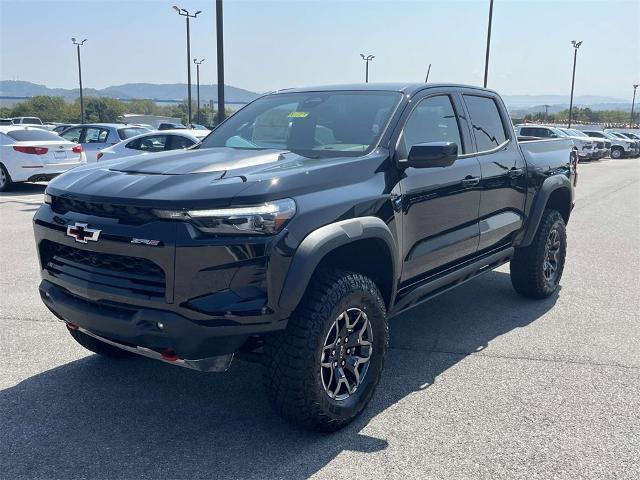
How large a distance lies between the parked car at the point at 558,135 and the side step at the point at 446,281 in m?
20.9

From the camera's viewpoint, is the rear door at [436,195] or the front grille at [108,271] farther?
the rear door at [436,195]

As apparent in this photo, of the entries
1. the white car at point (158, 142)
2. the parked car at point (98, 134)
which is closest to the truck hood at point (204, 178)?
the white car at point (158, 142)

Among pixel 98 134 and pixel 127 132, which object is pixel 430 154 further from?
pixel 98 134

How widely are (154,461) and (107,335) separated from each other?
0.66 meters

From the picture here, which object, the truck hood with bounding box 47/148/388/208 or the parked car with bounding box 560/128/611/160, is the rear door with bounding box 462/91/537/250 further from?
the parked car with bounding box 560/128/611/160

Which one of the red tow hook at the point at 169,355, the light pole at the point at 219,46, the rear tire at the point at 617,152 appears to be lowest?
the rear tire at the point at 617,152

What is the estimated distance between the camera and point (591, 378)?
413 cm

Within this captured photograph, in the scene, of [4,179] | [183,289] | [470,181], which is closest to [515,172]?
[470,181]

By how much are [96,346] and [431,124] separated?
8.93ft

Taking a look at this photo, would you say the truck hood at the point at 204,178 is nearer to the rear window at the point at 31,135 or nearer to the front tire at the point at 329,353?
the front tire at the point at 329,353

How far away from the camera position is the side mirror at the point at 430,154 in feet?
12.0

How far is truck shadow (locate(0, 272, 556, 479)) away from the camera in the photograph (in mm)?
3064

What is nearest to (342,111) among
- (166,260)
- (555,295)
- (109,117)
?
(166,260)

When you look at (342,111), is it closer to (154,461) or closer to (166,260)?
(166,260)
